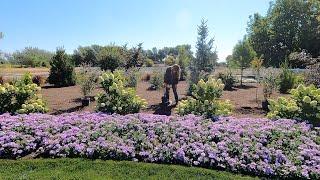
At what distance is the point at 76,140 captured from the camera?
8.16 m

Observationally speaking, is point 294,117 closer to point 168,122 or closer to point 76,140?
point 168,122

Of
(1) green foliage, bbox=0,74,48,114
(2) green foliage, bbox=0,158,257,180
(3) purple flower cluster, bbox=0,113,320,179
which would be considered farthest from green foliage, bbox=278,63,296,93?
(2) green foliage, bbox=0,158,257,180

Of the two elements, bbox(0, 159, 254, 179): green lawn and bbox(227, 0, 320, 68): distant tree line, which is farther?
bbox(227, 0, 320, 68): distant tree line

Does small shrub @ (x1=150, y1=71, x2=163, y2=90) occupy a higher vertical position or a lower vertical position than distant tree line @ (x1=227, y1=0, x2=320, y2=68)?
lower

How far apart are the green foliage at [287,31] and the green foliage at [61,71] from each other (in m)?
38.3

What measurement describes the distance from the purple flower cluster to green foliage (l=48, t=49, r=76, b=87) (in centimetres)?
1370

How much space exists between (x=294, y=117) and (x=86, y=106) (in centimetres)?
696

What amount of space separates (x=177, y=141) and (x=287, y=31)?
177ft

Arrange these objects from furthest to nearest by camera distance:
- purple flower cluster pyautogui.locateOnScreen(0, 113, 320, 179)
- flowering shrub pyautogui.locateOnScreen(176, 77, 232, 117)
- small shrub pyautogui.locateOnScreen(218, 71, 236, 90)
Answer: small shrub pyautogui.locateOnScreen(218, 71, 236, 90)
flowering shrub pyautogui.locateOnScreen(176, 77, 232, 117)
purple flower cluster pyautogui.locateOnScreen(0, 113, 320, 179)

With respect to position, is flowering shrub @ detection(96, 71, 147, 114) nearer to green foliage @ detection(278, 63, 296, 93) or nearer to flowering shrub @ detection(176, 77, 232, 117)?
flowering shrub @ detection(176, 77, 232, 117)

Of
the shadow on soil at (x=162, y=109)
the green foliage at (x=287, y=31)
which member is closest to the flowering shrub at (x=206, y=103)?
the shadow on soil at (x=162, y=109)

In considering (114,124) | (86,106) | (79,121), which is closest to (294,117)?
(114,124)

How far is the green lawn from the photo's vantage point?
669cm

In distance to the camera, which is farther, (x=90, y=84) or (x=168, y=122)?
(x=90, y=84)
